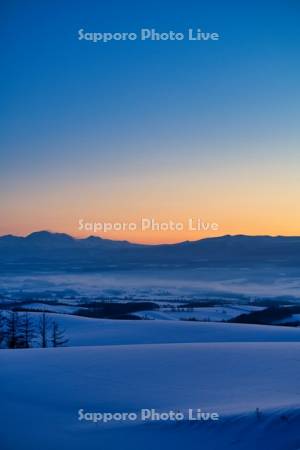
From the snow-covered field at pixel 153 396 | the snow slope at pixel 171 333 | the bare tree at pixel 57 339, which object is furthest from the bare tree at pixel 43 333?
the snow-covered field at pixel 153 396

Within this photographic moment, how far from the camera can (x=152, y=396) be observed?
7863 mm

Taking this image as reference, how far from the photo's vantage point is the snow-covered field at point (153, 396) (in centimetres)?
607

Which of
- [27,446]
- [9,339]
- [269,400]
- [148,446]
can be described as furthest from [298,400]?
[9,339]

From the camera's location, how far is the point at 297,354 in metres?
12.1

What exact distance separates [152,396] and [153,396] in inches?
0.5

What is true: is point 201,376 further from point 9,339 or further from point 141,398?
point 9,339

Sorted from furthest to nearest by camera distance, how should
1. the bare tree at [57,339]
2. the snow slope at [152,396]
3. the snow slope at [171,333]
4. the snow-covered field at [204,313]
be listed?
the snow-covered field at [204,313]
the snow slope at [171,333]
the bare tree at [57,339]
the snow slope at [152,396]

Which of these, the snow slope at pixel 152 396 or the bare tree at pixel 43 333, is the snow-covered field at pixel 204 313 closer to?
the bare tree at pixel 43 333

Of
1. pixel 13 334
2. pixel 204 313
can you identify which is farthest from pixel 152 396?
pixel 204 313

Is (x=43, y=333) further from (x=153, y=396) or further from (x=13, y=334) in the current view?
(x=153, y=396)

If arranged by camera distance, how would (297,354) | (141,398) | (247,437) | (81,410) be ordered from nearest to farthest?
(247,437), (81,410), (141,398), (297,354)

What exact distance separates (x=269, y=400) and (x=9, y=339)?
17573mm

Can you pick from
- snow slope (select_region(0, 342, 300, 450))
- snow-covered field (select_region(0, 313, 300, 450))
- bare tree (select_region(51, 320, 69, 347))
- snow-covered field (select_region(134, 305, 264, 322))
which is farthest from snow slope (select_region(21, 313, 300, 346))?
snow slope (select_region(0, 342, 300, 450))

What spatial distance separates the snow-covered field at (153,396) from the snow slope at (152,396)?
0.04 feet
